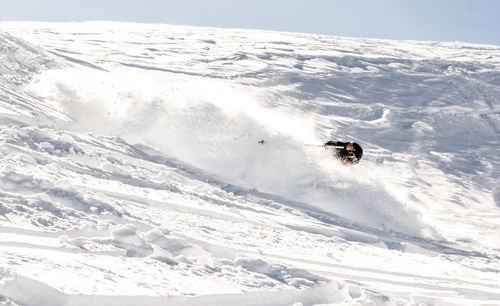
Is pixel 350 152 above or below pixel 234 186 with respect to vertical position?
above

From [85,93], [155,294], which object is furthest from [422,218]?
[85,93]

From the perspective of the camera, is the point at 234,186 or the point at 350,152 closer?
the point at 350,152

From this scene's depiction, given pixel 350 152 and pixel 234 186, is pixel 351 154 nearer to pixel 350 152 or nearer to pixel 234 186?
pixel 350 152

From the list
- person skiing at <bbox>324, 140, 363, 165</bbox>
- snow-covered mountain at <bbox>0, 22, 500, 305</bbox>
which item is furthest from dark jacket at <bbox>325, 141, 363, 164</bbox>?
snow-covered mountain at <bbox>0, 22, 500, 305</bbox>

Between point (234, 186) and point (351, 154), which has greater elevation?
point (351, 154)

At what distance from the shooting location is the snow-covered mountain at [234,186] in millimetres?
9812

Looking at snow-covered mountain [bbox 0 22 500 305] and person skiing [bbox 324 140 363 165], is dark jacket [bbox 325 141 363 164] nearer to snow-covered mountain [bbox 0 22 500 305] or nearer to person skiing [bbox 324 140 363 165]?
person skiing [bbox 324 140 363 165]

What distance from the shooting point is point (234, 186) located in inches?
701

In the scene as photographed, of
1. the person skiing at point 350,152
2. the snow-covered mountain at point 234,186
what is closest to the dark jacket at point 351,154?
the person skiing at point 350,152

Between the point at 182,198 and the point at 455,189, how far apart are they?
14.1 m

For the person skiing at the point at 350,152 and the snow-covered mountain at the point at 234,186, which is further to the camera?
the person skiing at the point at 350,152

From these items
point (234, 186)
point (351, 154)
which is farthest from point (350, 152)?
point (234, 186)

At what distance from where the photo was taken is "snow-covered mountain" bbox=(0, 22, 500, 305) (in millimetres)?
9812

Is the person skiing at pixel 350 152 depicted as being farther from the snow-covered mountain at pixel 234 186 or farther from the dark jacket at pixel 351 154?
the snow-covered mountain at pixel 234 186
